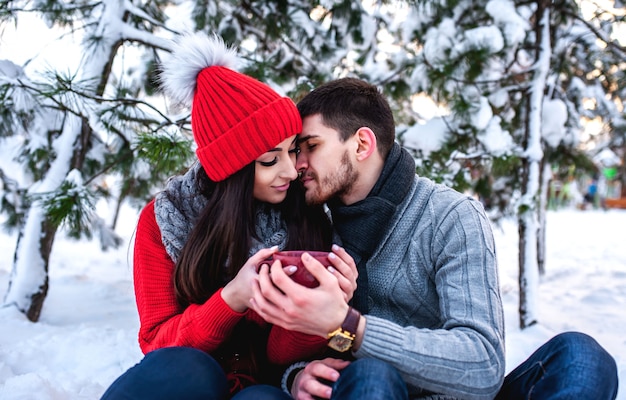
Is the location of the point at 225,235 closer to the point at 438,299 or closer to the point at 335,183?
the point at 335,183

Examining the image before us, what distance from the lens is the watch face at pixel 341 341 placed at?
1208 mm

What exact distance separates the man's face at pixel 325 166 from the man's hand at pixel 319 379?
1.99 feet

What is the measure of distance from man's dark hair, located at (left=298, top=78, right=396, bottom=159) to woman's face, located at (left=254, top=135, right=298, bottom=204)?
159mm

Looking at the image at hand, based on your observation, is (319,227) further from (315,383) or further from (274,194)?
(315,383)

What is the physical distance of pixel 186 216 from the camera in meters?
1.70

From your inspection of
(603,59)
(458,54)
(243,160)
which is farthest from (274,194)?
(603,59)

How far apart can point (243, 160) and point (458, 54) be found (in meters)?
1.99

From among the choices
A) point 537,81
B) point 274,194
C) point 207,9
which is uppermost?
point 207,9

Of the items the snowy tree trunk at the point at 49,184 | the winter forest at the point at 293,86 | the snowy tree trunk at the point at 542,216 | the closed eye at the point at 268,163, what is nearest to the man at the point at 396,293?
the closed eye at the point at 268,163

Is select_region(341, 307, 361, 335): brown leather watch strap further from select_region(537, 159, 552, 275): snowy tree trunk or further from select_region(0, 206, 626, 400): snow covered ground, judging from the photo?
select_region(537, 159, 552, 275): snowy tree trunk

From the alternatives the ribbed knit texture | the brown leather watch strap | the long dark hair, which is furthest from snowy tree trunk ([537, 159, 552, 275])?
the brown leather watch strap

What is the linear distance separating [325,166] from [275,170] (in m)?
0.18

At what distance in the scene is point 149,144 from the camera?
2.03 meters

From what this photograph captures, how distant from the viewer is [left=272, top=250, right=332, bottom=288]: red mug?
1219mm
